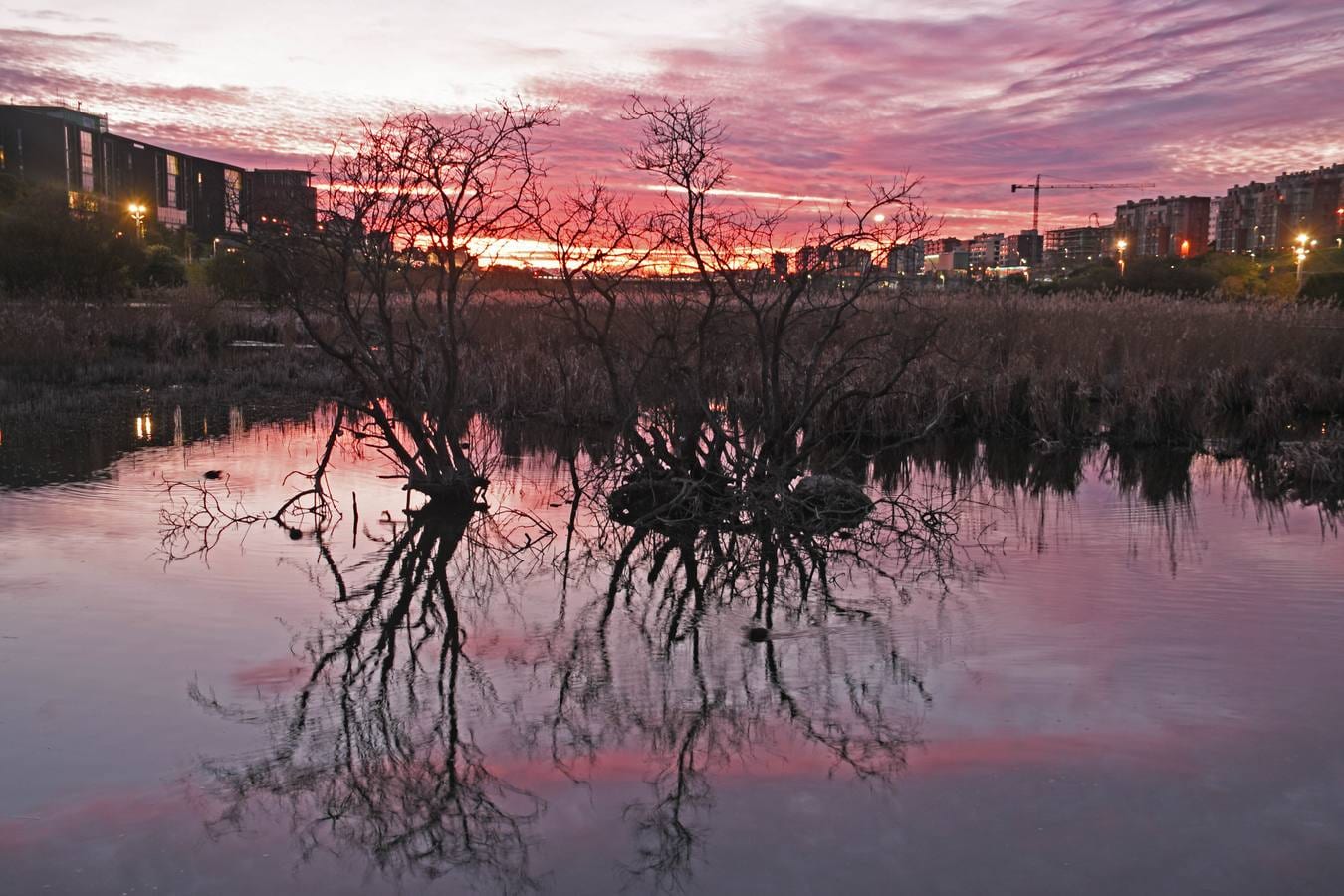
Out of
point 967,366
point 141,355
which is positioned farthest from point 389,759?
point 141,355

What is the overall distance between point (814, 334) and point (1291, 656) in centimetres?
1222

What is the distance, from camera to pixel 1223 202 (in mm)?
194000

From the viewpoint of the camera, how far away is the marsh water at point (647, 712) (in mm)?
4395

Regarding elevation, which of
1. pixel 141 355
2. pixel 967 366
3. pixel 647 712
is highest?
pixel 967 366

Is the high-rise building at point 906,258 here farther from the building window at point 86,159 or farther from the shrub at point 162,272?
the building window at point 86,159

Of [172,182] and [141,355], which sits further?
[172,182]

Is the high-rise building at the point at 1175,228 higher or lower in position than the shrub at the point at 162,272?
higher

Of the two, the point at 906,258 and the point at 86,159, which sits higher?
the point at 86,159

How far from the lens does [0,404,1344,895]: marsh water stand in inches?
173

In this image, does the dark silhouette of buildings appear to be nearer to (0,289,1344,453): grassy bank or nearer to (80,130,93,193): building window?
(80,130,93,193): building window

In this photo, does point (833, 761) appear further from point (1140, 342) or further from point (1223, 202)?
point (1223, 202)

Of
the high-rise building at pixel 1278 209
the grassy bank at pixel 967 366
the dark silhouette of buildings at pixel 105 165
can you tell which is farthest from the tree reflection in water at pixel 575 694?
the high-rise building at pixel 1278 209

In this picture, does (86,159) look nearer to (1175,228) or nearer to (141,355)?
(141,355)

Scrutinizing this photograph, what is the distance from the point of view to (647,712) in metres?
5.89
